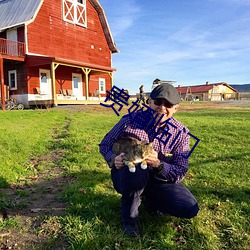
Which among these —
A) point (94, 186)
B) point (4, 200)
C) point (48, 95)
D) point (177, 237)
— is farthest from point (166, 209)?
point (48, 95)

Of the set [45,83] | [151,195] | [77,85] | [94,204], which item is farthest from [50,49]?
[151,195]

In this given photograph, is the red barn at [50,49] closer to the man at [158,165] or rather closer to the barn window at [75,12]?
the barn window at [75,12]

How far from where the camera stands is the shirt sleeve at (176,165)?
260 cm

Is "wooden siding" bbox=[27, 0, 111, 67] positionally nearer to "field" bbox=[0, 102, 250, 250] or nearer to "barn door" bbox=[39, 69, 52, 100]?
"barn door" bbox=[39, 69, 52, 100]

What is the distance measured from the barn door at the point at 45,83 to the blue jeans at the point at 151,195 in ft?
57.7

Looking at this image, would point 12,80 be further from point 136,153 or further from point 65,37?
point 136,153

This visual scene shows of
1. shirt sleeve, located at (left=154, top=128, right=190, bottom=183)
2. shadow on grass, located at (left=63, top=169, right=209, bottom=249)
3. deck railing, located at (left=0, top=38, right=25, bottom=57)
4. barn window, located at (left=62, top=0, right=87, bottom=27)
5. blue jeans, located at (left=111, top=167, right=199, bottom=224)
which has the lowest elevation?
shadow on grass, located at (left=63, top=169, right=209, bottom=249)

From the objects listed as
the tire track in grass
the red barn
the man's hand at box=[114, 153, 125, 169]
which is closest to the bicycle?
the red barn

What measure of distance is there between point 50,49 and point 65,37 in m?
1.71

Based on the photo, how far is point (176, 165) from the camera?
8.82ft

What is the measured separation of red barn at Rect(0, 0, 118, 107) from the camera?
17875 millimetres

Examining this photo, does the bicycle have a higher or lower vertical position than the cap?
lower

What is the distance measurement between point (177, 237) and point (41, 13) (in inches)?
770

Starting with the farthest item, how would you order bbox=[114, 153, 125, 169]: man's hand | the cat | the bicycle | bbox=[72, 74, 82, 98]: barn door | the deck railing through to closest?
bbox=[72, 74, 82, 98]: barn door
the deck railing
the bicycle
bbox=[114, 153, 125, 169]: man's hand
the cat
